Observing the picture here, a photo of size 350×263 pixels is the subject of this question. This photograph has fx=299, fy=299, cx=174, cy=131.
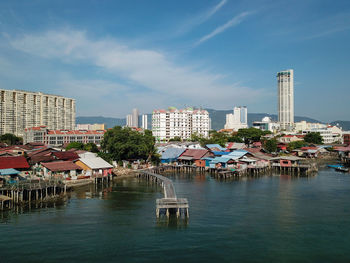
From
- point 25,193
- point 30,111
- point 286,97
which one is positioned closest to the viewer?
point 25,193

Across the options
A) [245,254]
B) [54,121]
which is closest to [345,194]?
[245,254]

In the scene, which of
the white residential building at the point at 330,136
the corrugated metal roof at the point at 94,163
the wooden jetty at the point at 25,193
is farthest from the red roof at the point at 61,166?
the white residential building at the point at 330,136

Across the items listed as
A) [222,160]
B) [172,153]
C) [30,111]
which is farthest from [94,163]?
[30,111]

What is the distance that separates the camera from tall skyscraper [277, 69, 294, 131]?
7165 inches

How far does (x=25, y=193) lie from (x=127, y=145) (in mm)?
21460

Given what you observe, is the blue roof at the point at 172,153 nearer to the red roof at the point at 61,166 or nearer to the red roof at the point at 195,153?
the red roof at the point at 195,153

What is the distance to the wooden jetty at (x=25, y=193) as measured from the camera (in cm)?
2659

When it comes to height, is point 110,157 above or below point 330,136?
below

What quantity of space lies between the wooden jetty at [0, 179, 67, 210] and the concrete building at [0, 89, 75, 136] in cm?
8577

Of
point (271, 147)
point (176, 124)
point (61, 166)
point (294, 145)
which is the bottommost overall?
point (61, 166)

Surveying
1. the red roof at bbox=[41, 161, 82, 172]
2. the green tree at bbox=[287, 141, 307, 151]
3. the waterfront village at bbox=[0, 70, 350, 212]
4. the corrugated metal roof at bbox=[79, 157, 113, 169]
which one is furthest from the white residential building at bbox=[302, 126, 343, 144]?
the red roof at bbox=[41, 161, 82, 172]

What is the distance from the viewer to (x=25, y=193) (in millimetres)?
28547

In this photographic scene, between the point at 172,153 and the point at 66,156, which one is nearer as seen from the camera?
the point at 66,156

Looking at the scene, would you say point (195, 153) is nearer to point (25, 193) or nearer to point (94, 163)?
point (94, 163)
